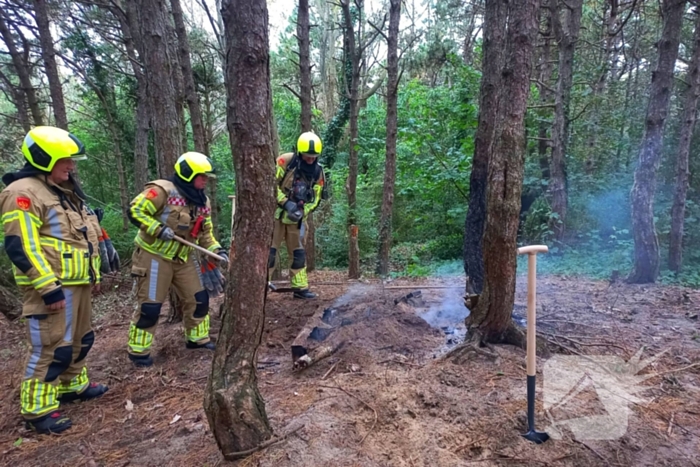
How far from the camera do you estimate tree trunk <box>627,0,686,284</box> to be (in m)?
6.31

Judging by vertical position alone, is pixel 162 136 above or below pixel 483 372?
above

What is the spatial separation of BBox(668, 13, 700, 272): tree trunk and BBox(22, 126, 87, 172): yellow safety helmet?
9387 mm

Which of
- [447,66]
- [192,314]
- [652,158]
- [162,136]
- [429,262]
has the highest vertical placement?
[447,66]

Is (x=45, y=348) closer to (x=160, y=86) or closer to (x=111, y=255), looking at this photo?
(x=111, y=255)

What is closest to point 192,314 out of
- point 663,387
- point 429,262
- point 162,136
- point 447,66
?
point 162,136

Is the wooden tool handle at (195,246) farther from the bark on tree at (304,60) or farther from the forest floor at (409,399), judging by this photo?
the bark on tree at (304,60)

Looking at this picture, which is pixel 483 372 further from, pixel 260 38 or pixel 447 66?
pixel 447 66

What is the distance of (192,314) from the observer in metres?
4.48

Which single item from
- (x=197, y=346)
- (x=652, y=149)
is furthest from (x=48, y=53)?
(x=652, y=149)

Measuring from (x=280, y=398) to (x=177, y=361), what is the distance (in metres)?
1.74

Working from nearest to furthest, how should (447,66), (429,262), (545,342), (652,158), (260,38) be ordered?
1. (260,38)
2. (545,342)
3. (652,158)
4. (429,262)
5. (447,66)

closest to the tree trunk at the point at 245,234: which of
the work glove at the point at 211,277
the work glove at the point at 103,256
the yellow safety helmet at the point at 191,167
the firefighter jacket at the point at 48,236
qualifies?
the firefighter jacket at the point at 48,236

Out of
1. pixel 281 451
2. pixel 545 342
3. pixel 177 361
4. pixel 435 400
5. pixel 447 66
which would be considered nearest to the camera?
pixel 281 451

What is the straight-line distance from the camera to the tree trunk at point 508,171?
3439mm
